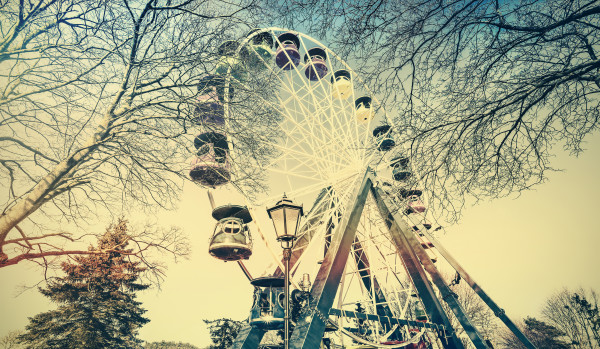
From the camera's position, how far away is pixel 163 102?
15.0 ft

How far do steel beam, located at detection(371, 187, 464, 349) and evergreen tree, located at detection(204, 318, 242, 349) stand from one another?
764cm

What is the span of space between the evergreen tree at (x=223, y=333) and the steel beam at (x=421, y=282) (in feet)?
25.1

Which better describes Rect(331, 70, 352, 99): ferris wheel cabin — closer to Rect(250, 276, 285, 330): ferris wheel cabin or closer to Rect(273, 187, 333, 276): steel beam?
Rect(273, 187, 333, 276): steel beam

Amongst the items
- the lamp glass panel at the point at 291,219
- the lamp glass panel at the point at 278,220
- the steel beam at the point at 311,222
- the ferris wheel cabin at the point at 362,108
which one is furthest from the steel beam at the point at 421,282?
the ferris wheel cabin at the point at 362,108

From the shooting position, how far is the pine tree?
1595 cm

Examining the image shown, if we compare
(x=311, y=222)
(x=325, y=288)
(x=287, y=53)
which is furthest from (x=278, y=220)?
(x=287, y=53)

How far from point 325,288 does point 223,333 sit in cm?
828

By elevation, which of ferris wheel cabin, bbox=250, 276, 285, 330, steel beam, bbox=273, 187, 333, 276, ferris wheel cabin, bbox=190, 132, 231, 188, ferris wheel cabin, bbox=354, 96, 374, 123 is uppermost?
ferris wheel cabin, bbox=354, 96, 374, 123

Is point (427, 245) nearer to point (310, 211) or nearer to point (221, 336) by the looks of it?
point (310, 211)

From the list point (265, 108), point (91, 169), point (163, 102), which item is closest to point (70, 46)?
point (163, 102)

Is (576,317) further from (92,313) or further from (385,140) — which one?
(92,313)

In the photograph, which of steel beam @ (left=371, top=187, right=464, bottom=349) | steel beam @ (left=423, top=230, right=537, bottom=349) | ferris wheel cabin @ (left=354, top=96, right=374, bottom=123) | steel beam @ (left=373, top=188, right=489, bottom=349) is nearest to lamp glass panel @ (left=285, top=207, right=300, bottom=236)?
steel beam @ (left=371, top=187, right=464, bottom=349)

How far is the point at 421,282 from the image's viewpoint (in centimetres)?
779

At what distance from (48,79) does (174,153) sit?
6.30ft
